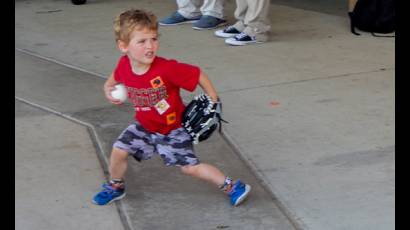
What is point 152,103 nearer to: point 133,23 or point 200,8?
point 133,23

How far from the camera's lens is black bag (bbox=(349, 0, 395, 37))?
7.18m

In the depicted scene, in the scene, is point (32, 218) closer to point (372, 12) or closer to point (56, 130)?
point (56, 130)

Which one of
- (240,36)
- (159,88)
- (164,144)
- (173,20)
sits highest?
(159,88)

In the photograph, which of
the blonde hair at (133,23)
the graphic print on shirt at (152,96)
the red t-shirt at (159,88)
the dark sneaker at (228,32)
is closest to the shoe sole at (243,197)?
the red t-shirt at (159,88)

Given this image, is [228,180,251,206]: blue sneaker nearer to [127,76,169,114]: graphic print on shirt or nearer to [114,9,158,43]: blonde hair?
[127,76,169,114]: graphic print on shirt

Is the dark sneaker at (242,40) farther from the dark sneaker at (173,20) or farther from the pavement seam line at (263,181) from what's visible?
the pavement seam line at (263,181)

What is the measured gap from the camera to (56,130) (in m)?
5.07

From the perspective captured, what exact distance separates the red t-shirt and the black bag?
152 inches

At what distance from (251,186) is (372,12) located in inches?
147

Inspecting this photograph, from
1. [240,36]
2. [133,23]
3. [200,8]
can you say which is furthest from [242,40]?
[133,23]

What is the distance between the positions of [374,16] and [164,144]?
402 cm

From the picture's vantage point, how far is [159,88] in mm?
3727
